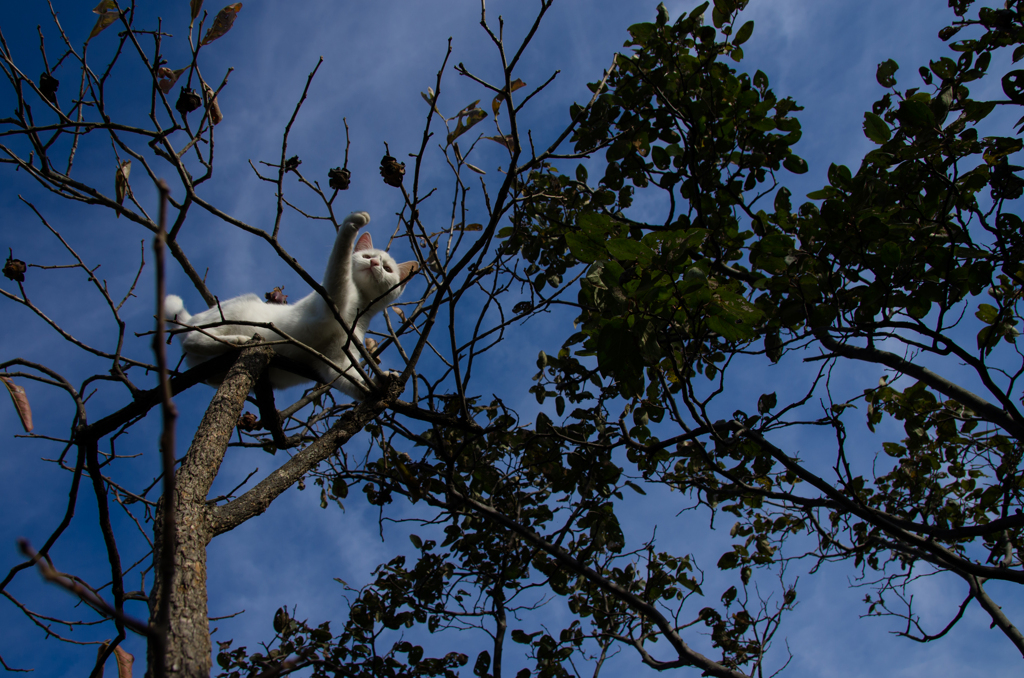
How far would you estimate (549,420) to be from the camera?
3.09 metres

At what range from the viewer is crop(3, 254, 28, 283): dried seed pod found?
234 cm

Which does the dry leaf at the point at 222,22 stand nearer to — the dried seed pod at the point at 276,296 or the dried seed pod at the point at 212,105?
the dried seed pod at the point at 212,105

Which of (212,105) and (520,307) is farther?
(520,307)

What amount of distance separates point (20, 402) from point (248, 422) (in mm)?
1027

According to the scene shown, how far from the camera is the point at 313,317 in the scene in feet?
11.2

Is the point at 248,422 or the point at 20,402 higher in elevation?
the point at 248,422

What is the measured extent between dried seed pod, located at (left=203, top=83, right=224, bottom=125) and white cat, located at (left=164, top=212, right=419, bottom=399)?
0.96 m

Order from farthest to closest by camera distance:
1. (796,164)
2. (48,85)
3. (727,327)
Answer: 1. (796,164)
2. (48,85)
3. (727,327)

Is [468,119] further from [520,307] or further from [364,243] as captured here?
[364,243]

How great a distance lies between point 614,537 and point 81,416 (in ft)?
8.23

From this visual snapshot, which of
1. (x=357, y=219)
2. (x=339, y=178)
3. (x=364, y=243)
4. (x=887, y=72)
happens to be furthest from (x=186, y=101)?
(x=887, y=72)

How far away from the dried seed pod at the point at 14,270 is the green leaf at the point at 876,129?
3.81 m

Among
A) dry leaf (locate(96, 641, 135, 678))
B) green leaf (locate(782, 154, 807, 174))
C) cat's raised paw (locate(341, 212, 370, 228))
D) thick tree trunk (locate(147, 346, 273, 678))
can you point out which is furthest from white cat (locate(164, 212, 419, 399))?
green leaf (locate(782, 154, 807, 174))

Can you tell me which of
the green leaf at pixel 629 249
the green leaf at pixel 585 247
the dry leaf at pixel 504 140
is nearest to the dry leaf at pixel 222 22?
the dry leaf at pixel 504 140
